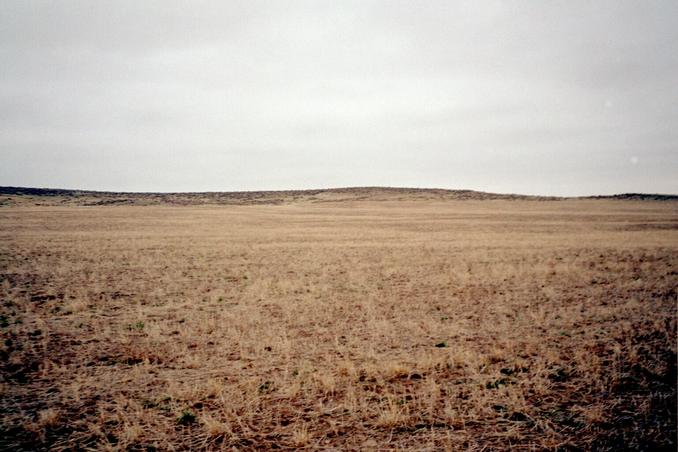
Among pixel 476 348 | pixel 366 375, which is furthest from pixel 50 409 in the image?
pixel 476 348

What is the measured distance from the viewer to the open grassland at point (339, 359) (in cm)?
495

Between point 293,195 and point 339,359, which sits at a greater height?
point 293,195

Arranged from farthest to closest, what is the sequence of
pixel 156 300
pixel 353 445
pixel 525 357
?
pixel 156 300 → pixel 525 357 → pixel 353 445

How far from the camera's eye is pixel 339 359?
7.34 meters

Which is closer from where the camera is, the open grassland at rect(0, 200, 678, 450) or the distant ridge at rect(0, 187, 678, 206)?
the open grassland at rect(0, 200, 678, 450)

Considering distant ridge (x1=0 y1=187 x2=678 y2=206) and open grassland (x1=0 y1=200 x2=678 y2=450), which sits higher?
distant ridge (x1=0 y1=187 x2=678 y2=206)

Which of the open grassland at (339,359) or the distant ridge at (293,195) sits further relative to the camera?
the distant ridge at (293,195)

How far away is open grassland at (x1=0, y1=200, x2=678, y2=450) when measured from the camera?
495 centimetres

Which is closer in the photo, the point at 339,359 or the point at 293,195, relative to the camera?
the point at 339,359

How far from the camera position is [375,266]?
18.4 meters

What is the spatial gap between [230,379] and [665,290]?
14922 mm

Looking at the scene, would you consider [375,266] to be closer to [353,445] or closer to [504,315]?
[504,315]

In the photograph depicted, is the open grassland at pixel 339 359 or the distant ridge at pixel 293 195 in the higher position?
the distant ridge at pixel 293 195

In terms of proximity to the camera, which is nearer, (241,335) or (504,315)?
(241,335)
